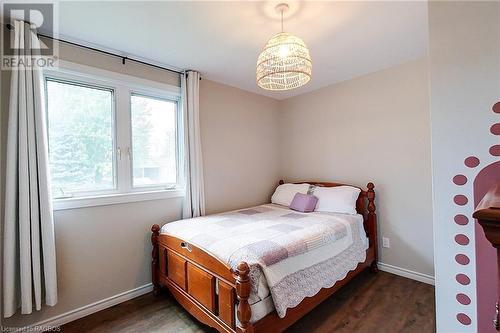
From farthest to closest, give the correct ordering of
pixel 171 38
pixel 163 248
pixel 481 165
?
pixel 163 248, pixel 171 38, pixel 481 165

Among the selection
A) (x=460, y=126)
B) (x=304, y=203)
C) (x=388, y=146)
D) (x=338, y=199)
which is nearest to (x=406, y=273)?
(x=338, y=199)

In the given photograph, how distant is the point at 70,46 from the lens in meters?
2.00

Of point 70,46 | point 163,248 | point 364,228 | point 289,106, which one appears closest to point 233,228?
point 163,248

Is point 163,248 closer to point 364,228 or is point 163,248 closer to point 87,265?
point 87,265

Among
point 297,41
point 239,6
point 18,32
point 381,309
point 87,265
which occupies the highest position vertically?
point 239,6

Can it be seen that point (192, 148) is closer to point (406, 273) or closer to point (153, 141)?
point (153, 141)

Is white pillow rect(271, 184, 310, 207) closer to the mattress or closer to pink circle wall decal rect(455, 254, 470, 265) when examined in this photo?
the mattress

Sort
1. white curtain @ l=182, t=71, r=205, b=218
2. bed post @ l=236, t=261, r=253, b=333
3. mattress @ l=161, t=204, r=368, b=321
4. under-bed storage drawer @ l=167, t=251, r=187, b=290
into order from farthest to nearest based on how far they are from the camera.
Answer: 1. white curtain @ l=182, t=71, r=205, b=218
2. under-bed storage drawer @ l=167, t=251, r=187, b=290
3. mattress @ l=161, t=204, r=368, b=321
4. bed post @ l=236, t=261, r=253, b=333

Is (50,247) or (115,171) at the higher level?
(115,171)

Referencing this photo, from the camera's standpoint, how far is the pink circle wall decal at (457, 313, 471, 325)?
119 centimetres

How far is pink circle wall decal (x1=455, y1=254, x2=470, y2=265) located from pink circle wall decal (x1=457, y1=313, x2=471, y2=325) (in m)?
0.27

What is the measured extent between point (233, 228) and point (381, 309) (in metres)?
1.43

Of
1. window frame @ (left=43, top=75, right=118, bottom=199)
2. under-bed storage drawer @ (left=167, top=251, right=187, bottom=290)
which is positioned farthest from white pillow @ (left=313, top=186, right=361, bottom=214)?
window frame @ (left=43, top=75, right=118, bottom=199)

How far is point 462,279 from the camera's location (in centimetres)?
Answer: 119
